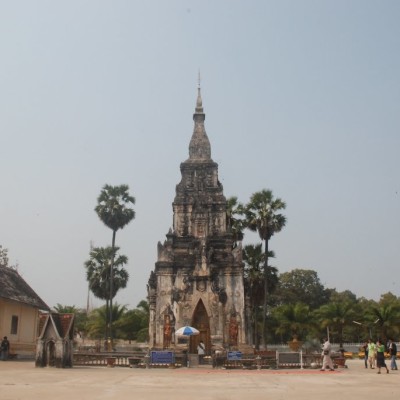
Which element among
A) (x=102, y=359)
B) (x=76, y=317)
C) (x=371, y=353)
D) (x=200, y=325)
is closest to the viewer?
(x=371, y=353)

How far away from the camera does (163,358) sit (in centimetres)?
2659

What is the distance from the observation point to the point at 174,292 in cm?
3809

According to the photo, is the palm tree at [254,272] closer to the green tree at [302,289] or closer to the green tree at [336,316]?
the green tree at [336,316]

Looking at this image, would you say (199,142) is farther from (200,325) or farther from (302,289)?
(302,289)

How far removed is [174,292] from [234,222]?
40.5 ft

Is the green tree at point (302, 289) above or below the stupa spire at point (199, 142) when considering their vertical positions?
below

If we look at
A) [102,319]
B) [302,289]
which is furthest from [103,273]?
[302,289]

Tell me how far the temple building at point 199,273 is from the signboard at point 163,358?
30.8 ft

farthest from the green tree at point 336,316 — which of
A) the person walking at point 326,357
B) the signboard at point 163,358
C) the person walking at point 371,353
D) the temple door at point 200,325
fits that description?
the signboard at point 163,358

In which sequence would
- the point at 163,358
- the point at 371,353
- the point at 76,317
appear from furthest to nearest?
the point at 76,317 → the point at 371,353 → the point at 163,358

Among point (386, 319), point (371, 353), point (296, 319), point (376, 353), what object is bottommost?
point (371, 353)

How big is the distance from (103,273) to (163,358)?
23.2m

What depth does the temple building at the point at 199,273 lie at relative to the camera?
121 ft

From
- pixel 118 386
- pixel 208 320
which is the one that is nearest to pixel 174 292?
pixel 208 320
